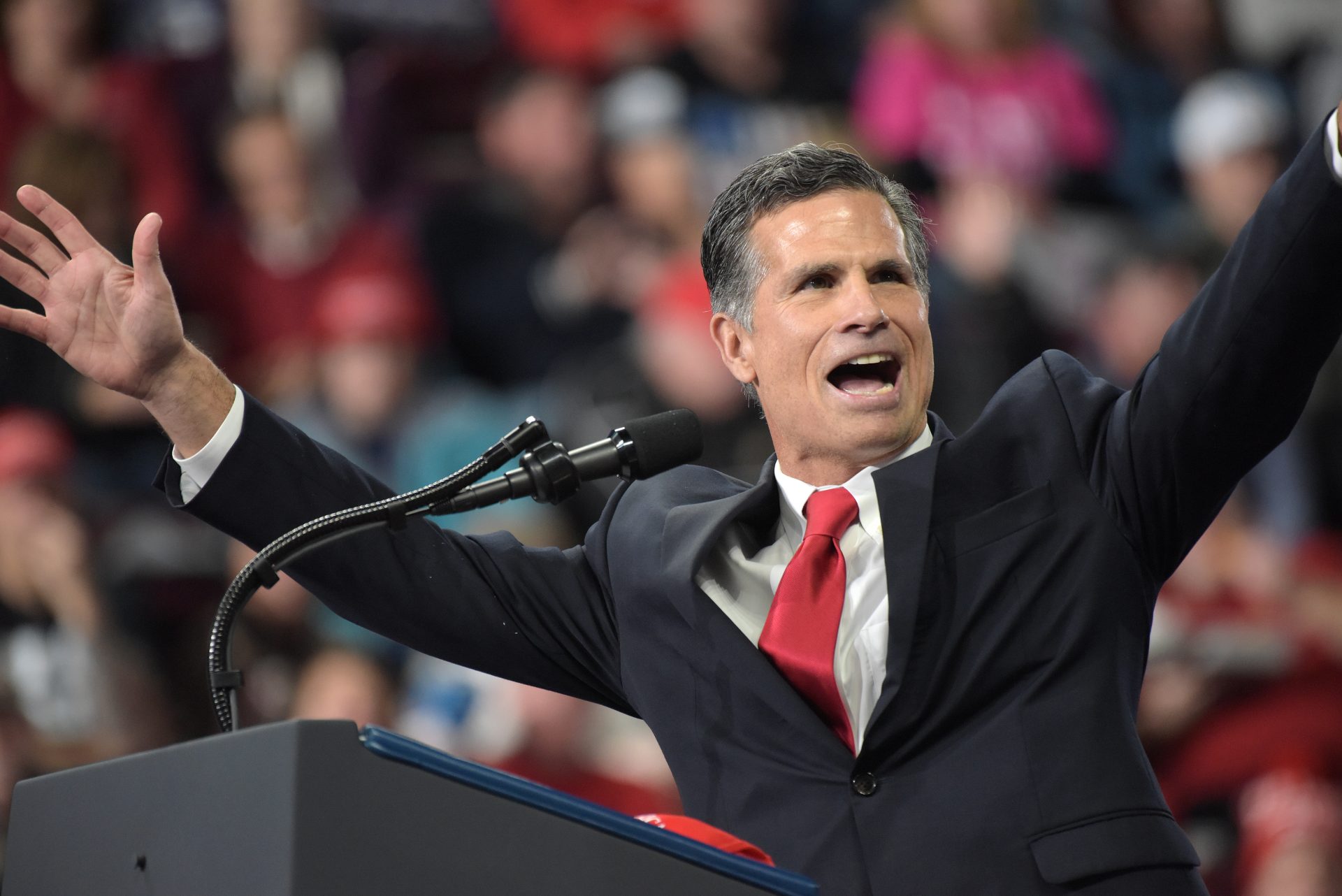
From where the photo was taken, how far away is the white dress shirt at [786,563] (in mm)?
1555

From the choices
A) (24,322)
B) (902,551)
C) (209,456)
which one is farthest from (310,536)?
(902,551)

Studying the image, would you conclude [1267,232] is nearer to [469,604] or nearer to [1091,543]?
[1091,543]

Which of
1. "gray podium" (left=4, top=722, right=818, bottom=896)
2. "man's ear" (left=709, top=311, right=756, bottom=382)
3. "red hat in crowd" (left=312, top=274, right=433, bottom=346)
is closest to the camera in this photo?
"gray podium" (left=4, top=722, right=818, bottom=896)

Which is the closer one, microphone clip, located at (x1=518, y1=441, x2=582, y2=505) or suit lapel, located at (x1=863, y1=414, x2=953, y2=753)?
microphone clip, located at (x1=518, y1=441, x2=582, y2=505)

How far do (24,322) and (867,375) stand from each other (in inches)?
35.8

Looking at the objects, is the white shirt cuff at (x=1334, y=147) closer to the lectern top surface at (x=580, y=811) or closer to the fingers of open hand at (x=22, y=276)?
the lectern top surface at (x=580, y=811)

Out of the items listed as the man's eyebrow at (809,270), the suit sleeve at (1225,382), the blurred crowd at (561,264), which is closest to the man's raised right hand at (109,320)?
the man's eyebrow at (809,270)

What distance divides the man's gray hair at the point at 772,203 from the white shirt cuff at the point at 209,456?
0.64 m

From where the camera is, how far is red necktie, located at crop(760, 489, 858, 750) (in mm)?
1522

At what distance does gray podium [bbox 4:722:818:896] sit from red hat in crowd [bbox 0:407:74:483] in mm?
3135

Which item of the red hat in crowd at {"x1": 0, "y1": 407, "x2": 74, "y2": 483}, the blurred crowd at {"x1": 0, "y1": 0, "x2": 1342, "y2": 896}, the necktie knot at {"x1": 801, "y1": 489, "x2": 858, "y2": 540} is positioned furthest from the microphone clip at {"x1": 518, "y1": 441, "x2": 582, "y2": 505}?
the red hat in crowd at {"x1": 0, "y1": 407, "x2": 74, "y2": 483}

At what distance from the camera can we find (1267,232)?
1.37 metres

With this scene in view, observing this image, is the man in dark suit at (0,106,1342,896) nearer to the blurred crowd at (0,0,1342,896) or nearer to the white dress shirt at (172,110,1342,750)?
the white dress shirt at (172,110,1342,750)

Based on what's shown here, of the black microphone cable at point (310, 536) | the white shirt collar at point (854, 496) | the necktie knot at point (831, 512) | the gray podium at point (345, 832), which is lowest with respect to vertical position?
the gray podium at point (345, 832)
